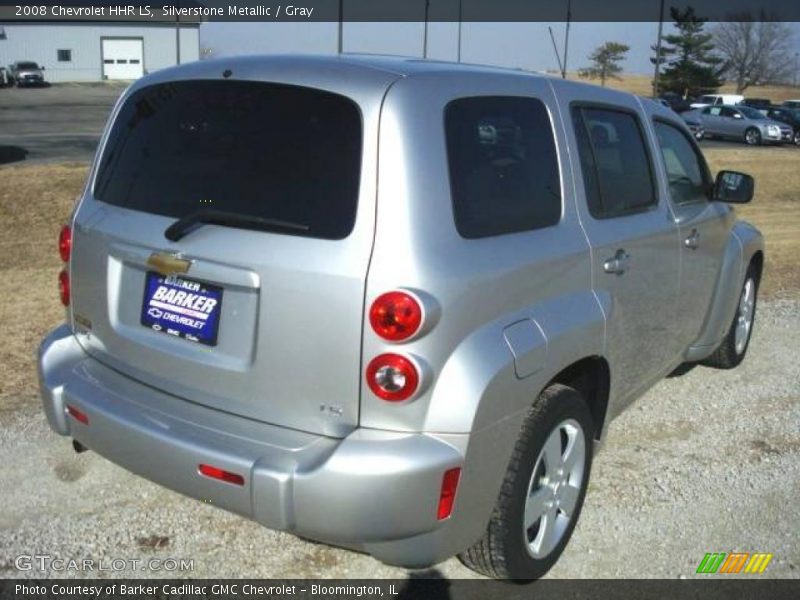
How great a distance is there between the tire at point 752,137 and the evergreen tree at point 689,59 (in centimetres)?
3852

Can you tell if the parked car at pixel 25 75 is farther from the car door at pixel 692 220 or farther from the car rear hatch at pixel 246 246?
the car rear hatch at pixel 246 246

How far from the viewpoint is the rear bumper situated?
246 cm

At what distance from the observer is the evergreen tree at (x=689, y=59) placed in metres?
72.3

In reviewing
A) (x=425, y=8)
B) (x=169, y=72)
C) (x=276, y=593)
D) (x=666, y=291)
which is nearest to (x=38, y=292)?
(x=169, y=72)

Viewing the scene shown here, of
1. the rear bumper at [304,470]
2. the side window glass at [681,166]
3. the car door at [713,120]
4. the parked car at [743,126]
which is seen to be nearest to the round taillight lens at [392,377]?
the rear bumper at [304,470]

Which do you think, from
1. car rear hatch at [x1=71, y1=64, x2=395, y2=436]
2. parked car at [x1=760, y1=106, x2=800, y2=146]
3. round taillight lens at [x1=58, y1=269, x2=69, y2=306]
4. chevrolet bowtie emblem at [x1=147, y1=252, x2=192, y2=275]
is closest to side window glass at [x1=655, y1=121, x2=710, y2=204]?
car rear hatch at [x1=71, y1=64, x2=395, y2=436]

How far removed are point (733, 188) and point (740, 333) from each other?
55.1 inches

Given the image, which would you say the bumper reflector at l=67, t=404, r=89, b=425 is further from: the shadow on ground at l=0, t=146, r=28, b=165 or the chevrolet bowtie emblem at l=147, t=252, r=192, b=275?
the shadow on ground at l=0, t=146, r=28, b=165

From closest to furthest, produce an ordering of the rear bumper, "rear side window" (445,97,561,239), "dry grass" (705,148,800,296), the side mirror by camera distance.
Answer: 1. the rear bumper
2. "rear side window" (445,97,561,239)
3. the side mirror
4. "dry grass" (705,148,800,296)

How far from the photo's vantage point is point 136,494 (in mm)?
3676

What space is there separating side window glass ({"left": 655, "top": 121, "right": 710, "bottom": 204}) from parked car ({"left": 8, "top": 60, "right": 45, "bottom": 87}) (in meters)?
63.8

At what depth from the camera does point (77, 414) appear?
3.01 m

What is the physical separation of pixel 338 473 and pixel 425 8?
185ft

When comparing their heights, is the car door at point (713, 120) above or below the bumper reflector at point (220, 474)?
below
